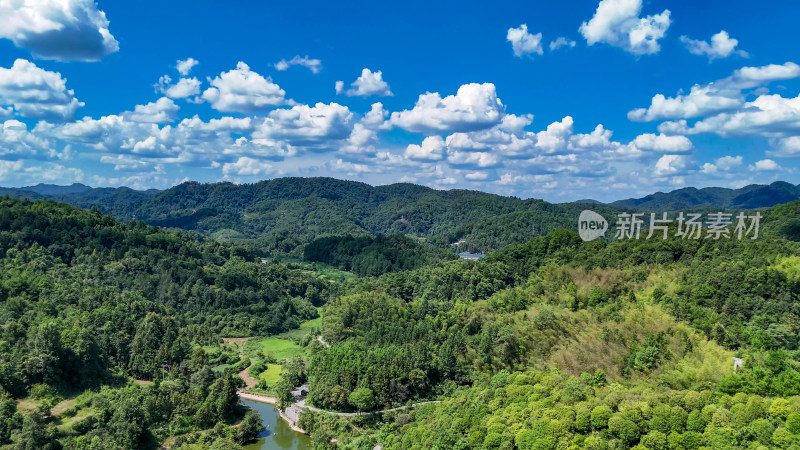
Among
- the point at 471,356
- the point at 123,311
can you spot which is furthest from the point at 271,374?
the point at 471,356

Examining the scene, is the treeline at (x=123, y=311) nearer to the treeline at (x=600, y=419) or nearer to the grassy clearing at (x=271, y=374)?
the grassy clearing at (x=271, y=374)

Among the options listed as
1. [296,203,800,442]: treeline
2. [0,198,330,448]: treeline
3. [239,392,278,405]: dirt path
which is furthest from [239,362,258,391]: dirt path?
[296,203,800,442]: treeline

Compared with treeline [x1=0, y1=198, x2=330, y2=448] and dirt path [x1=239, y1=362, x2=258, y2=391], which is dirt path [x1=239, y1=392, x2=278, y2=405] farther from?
treeline [x1=0, y1=198, x2=330, y2=448]

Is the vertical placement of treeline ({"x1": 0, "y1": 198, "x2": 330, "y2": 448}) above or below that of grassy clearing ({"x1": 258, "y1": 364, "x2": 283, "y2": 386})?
above

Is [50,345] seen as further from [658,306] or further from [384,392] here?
[658,306]

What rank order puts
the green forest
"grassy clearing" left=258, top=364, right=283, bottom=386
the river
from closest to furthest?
the green forest < the river < "grassy clearing" left=258, top=364, right=283, bottom=386

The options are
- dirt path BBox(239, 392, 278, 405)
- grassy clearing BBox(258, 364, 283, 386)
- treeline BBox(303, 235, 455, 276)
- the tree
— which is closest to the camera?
the tree

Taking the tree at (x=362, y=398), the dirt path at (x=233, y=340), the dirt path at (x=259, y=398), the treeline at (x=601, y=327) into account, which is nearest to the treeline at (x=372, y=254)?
the dirt path at (x=233, y=340)
